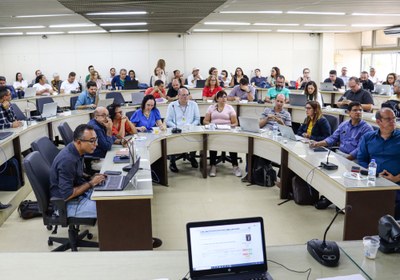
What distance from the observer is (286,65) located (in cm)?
1452

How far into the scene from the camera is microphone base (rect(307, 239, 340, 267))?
1876mm

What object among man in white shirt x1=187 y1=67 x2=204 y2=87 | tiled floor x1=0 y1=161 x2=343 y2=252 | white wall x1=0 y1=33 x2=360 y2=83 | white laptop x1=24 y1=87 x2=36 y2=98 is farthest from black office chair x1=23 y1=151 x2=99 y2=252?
white wall x1=0 y1=33 x2=360 y2=83

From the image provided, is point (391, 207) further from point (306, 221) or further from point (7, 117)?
point (7, 117)

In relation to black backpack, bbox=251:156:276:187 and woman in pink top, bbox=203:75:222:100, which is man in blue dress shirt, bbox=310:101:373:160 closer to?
black backpack, bbox=251:156:276:187

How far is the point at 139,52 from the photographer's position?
13461 mm

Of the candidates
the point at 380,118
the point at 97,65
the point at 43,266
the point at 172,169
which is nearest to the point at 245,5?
the point at 172,169

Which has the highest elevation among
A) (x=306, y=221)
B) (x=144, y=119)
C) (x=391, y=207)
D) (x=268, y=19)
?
(x=268, y=19)

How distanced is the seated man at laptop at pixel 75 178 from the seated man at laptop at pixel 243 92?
5313 mm

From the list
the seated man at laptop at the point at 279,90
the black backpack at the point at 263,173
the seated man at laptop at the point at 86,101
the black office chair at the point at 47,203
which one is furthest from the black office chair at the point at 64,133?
the seated man at laptop at the point at 279,90

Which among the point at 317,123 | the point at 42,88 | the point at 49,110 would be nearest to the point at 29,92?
the point at 42,88

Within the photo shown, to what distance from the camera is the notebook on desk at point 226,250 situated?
174 cm

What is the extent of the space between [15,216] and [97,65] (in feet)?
32.2

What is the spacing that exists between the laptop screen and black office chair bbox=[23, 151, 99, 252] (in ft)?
5.49

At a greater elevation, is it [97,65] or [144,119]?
[97,65]
